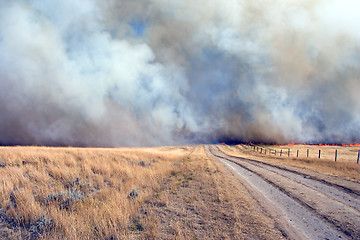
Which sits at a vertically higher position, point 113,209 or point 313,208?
point 313,208

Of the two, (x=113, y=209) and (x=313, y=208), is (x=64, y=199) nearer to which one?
(x=113, y=209)

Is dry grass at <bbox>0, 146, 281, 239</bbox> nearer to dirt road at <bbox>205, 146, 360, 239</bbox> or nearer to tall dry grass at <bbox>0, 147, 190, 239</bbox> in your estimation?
tall dry grass at <bbox>0, 147, 190, 239</bbox>

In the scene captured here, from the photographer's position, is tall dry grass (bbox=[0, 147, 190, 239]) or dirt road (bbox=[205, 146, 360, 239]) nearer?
tall dry grass (bbox=[0, 147, 190, 239])

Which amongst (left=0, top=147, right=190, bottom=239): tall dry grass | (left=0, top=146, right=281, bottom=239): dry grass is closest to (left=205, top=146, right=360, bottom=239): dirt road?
(left=0, top=146, right=281, bottom=239): dry grass

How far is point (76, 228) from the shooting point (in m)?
5.07

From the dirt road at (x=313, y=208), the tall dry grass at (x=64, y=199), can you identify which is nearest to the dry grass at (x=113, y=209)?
the tall dry grass at (x=64, y=199)

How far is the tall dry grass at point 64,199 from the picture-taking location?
16.3 ft

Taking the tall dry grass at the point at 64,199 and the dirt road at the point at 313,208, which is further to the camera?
the dirt road at the point at 313,208

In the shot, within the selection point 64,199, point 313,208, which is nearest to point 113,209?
point 64,199

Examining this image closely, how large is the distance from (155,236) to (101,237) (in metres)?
1.36

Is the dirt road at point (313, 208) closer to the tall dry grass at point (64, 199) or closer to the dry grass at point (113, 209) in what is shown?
the dry grass at point (113, 209)

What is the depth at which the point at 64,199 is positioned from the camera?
6.58 m

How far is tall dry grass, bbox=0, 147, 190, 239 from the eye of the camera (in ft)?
16.3

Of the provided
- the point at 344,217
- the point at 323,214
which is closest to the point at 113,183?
the point at 323,214
